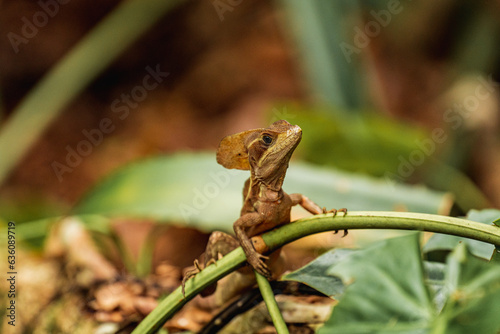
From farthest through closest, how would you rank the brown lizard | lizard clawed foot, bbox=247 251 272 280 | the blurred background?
the blurred background, the brown lizard, lizard clawed foot, bbox=247 251 272 280

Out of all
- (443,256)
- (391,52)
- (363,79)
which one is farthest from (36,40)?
(443,256)

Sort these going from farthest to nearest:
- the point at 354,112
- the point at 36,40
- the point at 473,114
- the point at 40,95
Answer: the point at 36,40
the point at 473,114
the point at 40,95
the point at 354,112

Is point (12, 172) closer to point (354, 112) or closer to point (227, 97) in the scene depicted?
point (227, 97)

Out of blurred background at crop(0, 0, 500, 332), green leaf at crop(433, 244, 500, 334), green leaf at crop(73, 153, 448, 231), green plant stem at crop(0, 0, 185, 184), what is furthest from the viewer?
green plant stem at crop(0, 0, 185, 184)

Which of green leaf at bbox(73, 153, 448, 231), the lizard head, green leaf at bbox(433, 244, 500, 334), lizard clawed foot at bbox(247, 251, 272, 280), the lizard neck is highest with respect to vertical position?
green leaf at bbox(73, 153, 448, 231)

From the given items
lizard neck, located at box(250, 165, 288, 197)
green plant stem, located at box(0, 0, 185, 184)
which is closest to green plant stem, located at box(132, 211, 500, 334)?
lizard neck, located at box(250, 165, 288, 197)

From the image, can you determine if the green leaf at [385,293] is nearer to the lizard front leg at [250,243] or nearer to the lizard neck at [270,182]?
the lizard front leg at [250,243]

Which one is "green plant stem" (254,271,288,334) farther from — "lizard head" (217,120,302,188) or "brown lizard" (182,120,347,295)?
"lizard head" (217,120,302,188)
